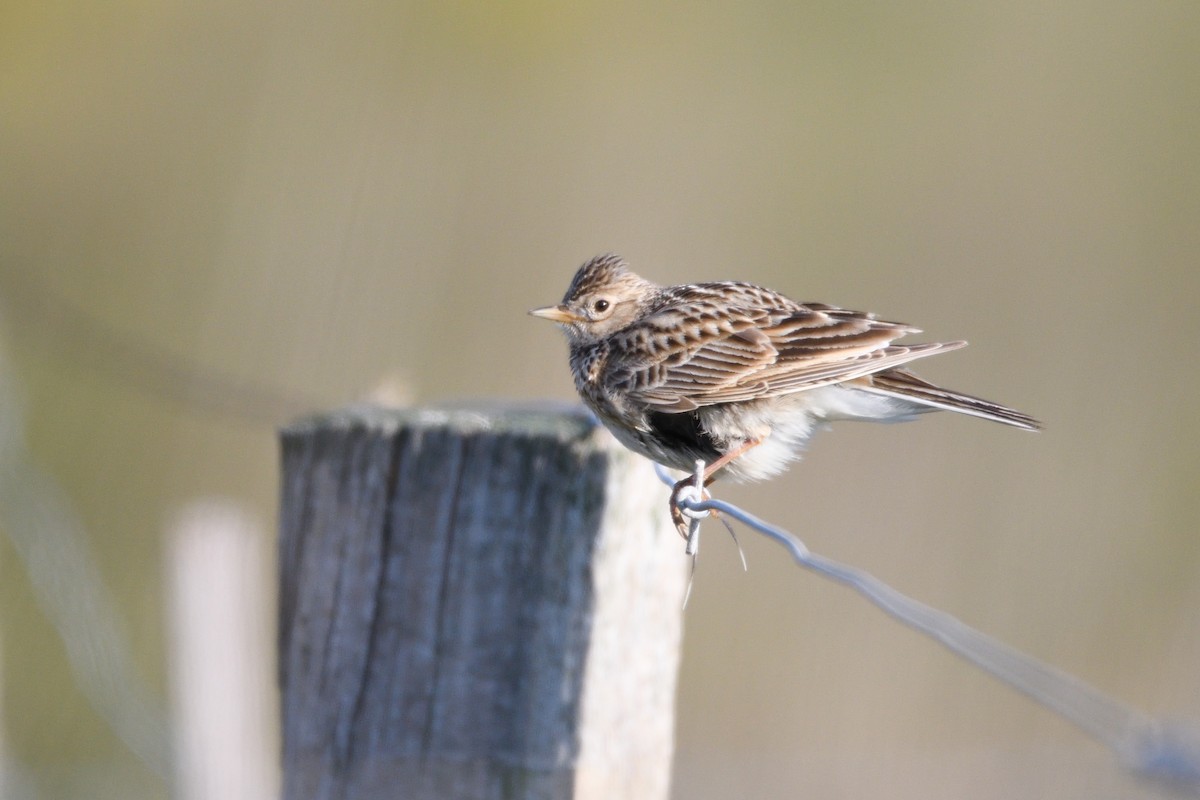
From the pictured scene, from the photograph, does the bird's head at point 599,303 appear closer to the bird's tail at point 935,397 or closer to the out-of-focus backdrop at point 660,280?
the out-of-focus backdrop at point 660,280

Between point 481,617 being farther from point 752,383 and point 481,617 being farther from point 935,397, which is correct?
point 935,397

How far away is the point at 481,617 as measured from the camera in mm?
2783

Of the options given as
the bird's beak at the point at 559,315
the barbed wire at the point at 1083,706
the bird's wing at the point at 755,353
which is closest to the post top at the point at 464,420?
the bird's wing at the point at 755,353

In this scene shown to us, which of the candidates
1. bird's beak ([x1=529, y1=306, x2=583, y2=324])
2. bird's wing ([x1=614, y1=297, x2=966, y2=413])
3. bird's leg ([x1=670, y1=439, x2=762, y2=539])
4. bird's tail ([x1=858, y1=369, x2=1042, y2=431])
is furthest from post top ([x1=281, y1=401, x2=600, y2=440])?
bird's beak ([x1=529, y1=306, x2=583, y2=324])

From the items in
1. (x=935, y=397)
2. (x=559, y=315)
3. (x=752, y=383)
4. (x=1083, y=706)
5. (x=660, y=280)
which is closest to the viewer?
(x=1083, y=706)

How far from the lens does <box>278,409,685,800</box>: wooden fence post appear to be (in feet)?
8.91

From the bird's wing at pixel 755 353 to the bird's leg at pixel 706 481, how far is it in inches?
6.6

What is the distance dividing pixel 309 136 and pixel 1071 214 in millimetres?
6725

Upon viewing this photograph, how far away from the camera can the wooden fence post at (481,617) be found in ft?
8.91

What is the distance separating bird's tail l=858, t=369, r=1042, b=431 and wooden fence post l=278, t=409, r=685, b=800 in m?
1.15

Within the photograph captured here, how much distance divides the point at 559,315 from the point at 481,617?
2.24 m

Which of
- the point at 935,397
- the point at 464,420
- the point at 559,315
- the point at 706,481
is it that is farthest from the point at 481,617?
the point at 559,315

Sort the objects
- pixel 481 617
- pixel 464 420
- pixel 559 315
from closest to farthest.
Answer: pixel 481 617
pixel 464 420
pixel 559 315

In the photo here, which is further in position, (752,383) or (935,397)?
(752,383)
